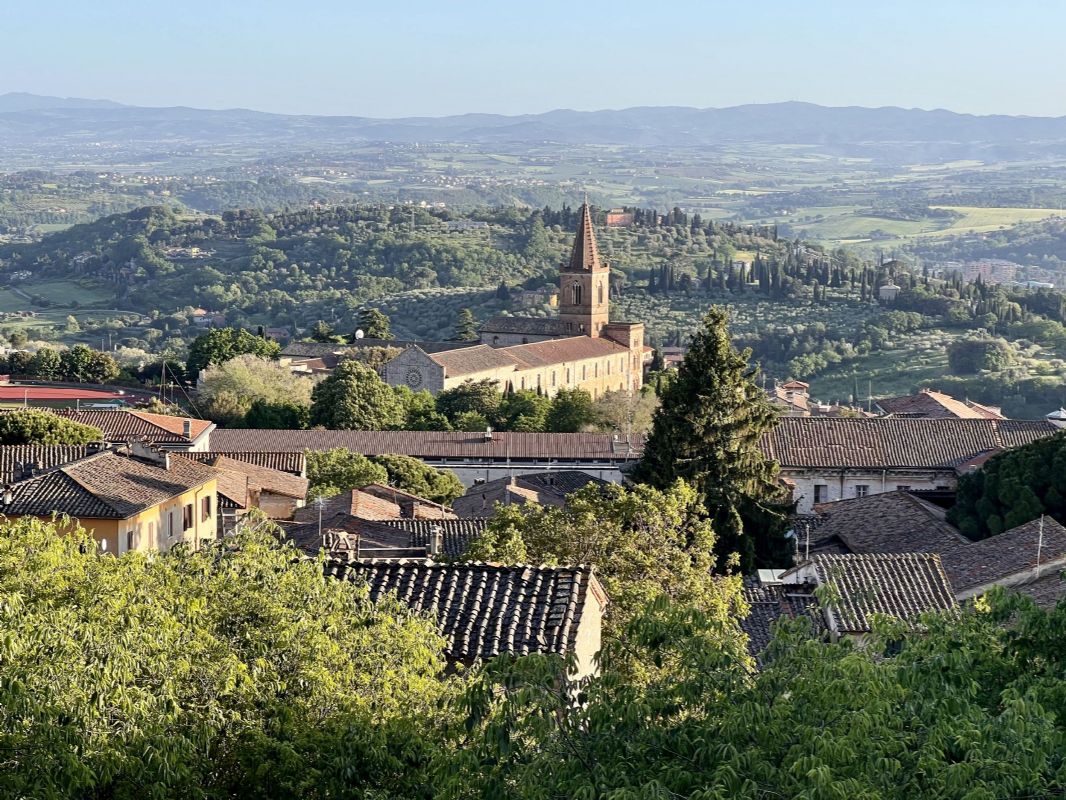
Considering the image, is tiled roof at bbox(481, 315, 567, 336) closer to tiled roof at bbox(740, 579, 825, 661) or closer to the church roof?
the church roof

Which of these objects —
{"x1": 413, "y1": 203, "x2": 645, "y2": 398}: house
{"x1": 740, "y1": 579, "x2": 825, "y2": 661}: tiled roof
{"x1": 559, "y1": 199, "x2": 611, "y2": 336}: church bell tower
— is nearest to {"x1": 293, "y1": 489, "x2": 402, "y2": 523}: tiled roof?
{"x1": 740, "y1": 579, "x2": 825, "y2": 661}: tiled roof

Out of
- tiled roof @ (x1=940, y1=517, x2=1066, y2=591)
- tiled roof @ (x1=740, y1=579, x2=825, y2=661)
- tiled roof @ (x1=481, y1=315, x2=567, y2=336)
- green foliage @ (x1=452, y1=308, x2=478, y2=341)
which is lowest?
green foliage @ (x1=452, y1=308, x2=478, y2=341)

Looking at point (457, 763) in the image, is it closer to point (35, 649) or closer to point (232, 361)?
point (35, 649)

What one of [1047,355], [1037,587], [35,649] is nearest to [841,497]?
[1037,587]

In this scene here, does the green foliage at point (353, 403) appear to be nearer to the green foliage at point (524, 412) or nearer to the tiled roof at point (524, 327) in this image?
the green foliage at point (524, 412)

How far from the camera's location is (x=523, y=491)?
156ft

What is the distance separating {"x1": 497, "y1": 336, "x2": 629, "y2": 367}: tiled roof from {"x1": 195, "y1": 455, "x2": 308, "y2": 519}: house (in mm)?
53008

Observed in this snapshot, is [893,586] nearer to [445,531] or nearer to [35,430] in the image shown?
[445,531]

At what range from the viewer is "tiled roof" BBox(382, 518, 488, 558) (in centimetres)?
3544

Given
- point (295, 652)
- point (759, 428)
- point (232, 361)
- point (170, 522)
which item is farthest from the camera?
point (232, 361)

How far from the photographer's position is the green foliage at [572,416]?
75.1 metres

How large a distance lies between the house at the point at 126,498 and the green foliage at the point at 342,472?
15668 millimetres

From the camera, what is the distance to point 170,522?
32812mm

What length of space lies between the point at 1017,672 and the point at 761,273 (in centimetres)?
17276
